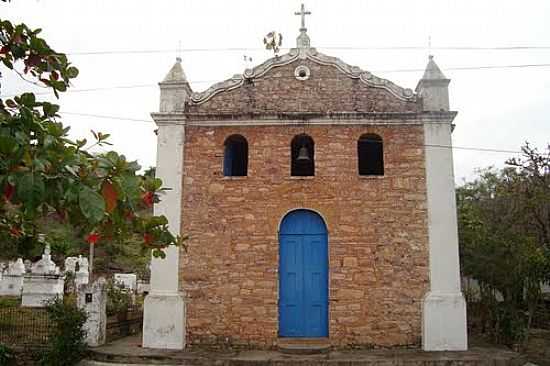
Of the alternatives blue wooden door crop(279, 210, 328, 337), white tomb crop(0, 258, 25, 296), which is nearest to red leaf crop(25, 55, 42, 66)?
blue wooden door crop(279, 210, 328, 337)

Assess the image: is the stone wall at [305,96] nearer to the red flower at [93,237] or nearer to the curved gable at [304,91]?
the curved gable at [304,91]

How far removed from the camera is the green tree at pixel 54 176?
Answer: 2.46 metres

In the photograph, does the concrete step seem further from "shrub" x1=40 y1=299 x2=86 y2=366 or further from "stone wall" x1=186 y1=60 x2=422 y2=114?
"stone wall" x1=186 y1=60 x2=422 y2=114

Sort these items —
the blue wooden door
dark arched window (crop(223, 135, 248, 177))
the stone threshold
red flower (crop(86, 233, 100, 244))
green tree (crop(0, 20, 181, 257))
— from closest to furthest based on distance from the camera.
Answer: green tree (crop(0, 20, 181, 257))
red flower (crop(86, 233, 100, 244))
the stone threshold
the blue wooden door
dark arched window (crop(223, 135, 248, 177))

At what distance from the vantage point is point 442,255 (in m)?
12.1

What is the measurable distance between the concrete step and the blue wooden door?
7.2 inches

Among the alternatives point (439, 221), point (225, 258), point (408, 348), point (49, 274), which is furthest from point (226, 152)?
point (49, 274)

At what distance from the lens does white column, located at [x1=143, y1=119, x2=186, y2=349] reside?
39.3ft

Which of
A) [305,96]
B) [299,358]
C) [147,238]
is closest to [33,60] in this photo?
[147,238]

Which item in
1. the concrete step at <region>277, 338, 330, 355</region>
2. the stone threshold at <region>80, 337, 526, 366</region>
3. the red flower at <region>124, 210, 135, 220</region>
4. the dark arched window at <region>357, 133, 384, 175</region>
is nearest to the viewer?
the red flower at <region>124, 210, 135, 220</region>

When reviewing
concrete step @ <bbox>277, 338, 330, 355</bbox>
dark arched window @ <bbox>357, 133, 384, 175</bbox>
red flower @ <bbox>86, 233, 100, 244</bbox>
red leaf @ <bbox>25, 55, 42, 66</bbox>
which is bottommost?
concrete step @ <bbox>277, 338, 330, 355</bbox>

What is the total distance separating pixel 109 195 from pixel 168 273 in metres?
9.92

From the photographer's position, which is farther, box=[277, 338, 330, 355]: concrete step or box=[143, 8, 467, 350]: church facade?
box=[143, 8, 467, 350]: church facade

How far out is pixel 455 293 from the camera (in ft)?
39.1
